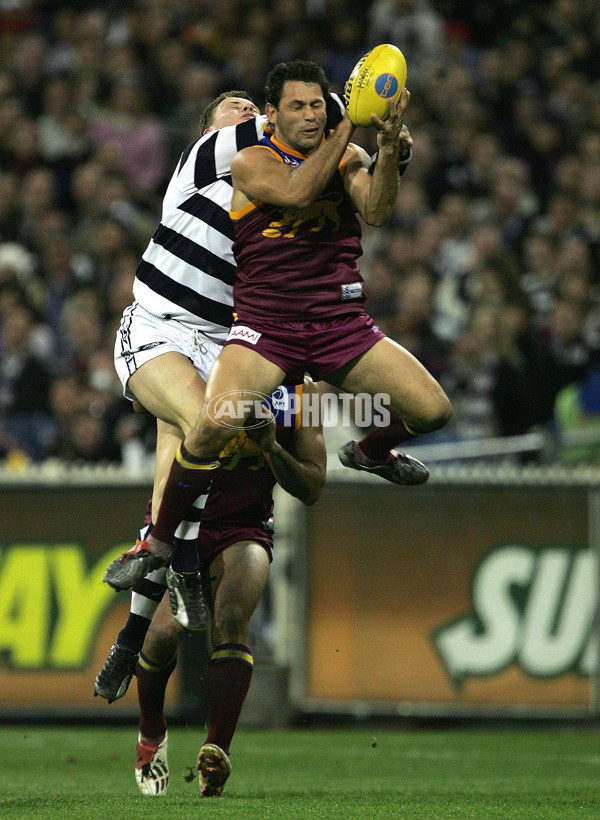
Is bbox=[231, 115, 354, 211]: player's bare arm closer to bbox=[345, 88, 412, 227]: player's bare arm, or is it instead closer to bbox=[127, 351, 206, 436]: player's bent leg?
bbox=[345, 88, 412, 227]: player's bare arm

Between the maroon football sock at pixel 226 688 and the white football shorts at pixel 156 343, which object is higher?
the white football shorts at pixel 156 343

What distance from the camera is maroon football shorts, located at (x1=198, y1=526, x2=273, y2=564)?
647 centimetres

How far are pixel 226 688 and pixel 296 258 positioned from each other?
5.97ft

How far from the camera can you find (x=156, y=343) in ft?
20.4

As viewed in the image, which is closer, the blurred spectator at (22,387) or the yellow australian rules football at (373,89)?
the yellow australian rules football at (373,89)

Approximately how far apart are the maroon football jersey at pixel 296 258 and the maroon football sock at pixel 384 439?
56 centimetres

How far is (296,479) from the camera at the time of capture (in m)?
6.31

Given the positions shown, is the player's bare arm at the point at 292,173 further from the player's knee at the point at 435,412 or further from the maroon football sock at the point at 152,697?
the maroon football sock at the point at 152,697

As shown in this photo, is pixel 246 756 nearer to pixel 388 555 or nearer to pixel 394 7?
pixel 388 555

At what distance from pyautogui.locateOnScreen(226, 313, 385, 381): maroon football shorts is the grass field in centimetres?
172

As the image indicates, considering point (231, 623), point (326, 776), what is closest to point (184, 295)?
point (231, 623)

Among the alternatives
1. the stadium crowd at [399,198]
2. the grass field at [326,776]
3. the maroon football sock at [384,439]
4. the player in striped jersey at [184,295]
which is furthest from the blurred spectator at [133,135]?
the maroon football sock at [384,439]

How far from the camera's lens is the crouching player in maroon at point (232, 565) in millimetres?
6129

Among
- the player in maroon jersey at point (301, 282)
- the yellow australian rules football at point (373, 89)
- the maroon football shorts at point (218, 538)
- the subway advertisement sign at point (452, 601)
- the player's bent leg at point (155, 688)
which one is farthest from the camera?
the subway advertisement sign at point (452, 601)
